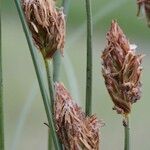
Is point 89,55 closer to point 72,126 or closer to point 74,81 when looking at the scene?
point 72,126

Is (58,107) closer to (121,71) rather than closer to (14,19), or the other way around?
(121,71)

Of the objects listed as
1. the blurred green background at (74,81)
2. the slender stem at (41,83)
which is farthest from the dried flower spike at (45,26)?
the blurred green background at (74,81)

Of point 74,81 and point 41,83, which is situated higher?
→ point 74,81

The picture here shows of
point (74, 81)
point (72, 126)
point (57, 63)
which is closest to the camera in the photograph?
point (72, 126)

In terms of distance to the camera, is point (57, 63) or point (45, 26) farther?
point (57, 63)

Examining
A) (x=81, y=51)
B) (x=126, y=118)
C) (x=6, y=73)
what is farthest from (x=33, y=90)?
(x=126, y=118)

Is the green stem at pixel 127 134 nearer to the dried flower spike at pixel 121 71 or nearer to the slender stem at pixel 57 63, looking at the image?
the dried flower spike at pixel 121 71

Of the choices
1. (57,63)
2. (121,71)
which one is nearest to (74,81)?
(57,63)
